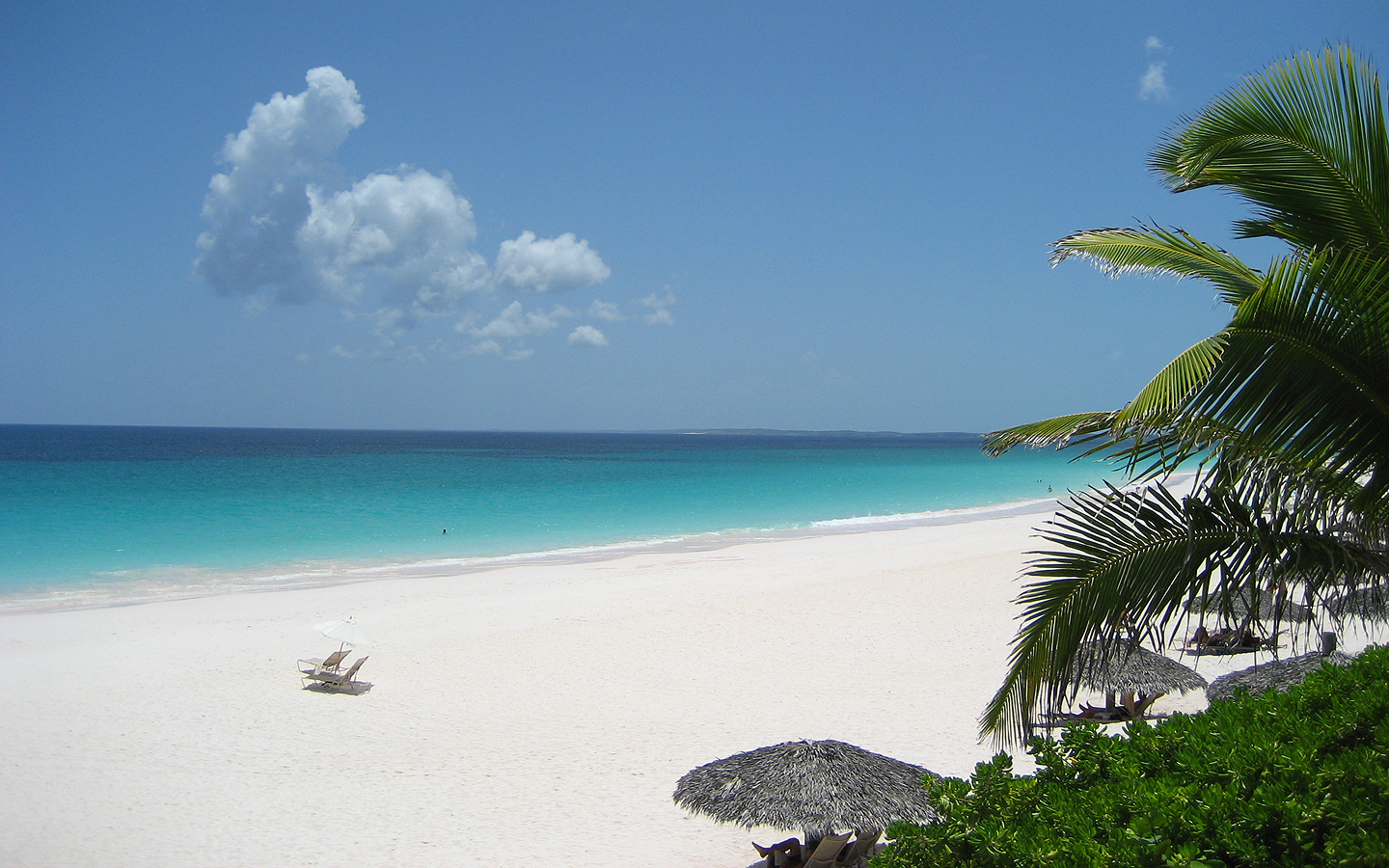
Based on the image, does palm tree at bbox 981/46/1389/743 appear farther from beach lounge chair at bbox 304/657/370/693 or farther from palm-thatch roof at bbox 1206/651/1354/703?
beach lounge chair at bbox 304/657/370/693

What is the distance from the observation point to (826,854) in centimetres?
520

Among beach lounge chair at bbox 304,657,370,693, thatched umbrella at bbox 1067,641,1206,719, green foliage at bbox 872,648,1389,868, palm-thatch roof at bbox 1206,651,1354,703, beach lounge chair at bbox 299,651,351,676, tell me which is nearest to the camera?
green foliage at bbox 872,648,1389,868

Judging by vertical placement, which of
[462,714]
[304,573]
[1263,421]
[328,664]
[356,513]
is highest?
[1263,421]

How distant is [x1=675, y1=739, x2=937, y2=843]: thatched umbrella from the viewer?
518 cm

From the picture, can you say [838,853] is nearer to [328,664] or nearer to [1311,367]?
[1311,367]

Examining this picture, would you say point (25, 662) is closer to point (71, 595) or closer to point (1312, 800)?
point (71, 595)

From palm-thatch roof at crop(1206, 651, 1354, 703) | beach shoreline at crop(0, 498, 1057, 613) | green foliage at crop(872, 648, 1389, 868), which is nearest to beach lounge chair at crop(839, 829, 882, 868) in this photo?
green foliage at crop(872, 648, 1389, 868)

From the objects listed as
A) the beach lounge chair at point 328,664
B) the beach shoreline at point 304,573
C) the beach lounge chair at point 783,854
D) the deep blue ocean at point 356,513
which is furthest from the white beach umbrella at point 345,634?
the deep blue ocean at point 356,513

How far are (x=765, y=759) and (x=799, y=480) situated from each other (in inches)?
1948

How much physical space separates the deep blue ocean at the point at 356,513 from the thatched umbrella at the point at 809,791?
15.6 meters

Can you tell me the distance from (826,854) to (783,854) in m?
0.42

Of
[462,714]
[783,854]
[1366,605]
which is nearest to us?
[1366,605]

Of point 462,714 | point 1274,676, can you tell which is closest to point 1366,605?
point 1274,676

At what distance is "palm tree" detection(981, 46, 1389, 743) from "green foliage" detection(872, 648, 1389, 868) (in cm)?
41
